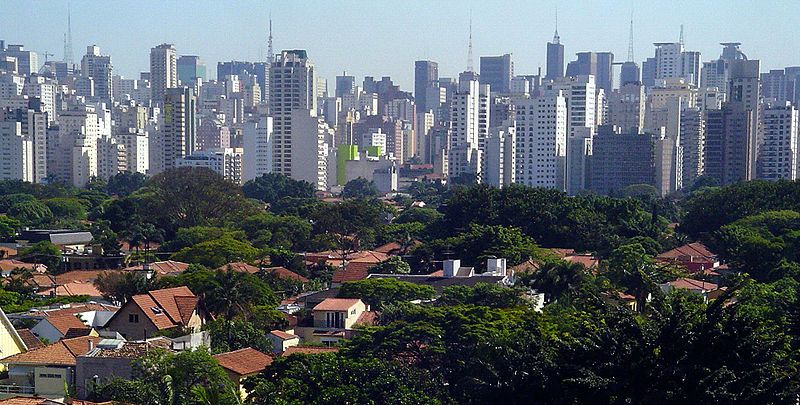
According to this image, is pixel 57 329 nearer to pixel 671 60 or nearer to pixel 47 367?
pixel 47 367

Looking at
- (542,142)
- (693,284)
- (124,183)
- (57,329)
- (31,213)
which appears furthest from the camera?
(542,142)

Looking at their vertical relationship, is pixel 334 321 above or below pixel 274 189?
above

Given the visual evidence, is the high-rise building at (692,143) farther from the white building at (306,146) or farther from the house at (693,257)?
the house at (693,257)

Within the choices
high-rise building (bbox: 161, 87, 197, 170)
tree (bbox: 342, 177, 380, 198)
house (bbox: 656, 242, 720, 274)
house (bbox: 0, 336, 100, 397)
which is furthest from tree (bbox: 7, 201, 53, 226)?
high-rise building (bbox: 161, 87, 197, 170)

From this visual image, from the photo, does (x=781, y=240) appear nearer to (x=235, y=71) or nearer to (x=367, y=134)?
(x=367, y=134)

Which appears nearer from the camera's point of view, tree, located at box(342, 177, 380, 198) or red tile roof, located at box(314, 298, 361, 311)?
red tile roof, located at box(314, 298, 361, 311)

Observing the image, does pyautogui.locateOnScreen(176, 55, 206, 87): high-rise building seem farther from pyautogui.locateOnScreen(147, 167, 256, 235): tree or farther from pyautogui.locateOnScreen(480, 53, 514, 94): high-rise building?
pyautogui.locateOnScreen(147, 167, 256, 235): tree

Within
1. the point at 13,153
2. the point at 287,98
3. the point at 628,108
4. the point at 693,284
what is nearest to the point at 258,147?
the point at 287,98
